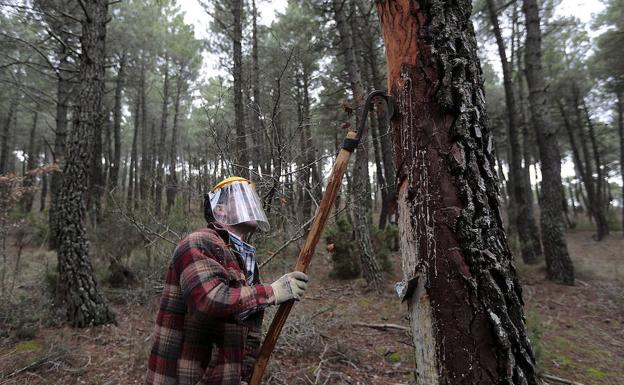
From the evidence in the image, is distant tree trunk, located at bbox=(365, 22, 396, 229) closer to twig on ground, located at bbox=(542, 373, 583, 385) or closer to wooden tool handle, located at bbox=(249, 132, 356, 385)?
twig on ground, located at bbox=(542, 373, 583, 385)

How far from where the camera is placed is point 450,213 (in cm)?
143

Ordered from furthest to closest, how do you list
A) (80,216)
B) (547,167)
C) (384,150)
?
(384,150) < (547,167) < (80,216)

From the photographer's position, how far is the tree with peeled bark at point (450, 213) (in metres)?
1.36

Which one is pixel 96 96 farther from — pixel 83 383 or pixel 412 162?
pixel 412 162

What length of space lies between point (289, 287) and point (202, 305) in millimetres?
403

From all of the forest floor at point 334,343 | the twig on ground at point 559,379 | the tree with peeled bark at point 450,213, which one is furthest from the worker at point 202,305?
the twig on ground at point 559,379

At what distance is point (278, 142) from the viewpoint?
3.95 metres

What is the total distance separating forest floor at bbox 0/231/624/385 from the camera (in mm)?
3670

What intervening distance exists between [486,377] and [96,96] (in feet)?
20.5

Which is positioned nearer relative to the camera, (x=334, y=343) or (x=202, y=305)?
(x=202, y=305)

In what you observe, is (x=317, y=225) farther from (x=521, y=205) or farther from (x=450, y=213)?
(x=521, y=205)

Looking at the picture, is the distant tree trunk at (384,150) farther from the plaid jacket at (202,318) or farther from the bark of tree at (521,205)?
the plaid jacket at (202,318)

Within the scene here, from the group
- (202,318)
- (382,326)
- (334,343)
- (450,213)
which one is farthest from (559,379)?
(202,318)

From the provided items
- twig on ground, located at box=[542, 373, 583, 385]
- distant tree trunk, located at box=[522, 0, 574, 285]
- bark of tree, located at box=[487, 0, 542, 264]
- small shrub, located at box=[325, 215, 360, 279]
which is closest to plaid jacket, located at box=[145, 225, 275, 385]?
twig on ground, located at box=[542, 373, 583, 385]
